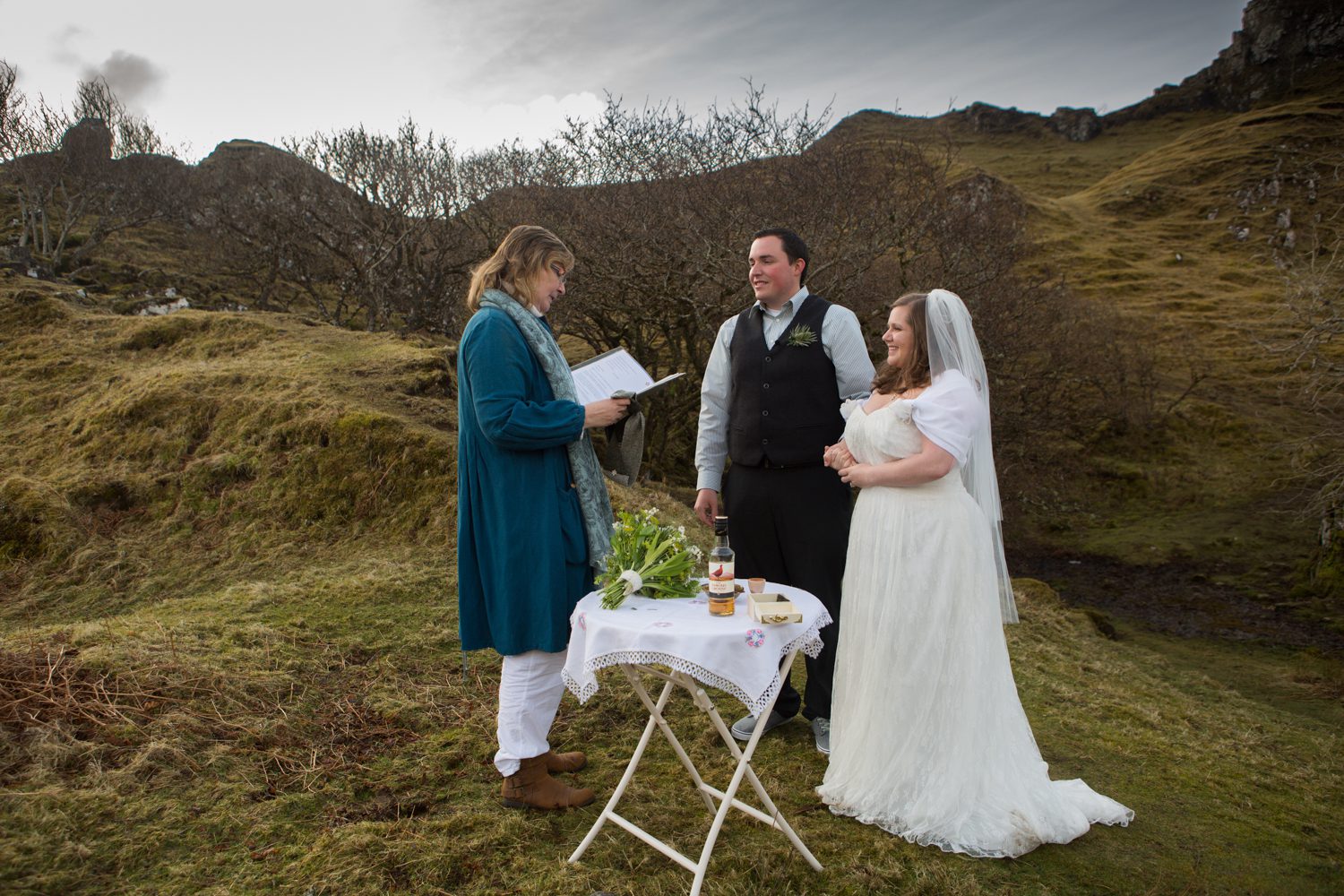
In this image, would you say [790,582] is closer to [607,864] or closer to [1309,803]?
[607,864]

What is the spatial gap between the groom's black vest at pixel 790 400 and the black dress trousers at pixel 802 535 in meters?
0.11

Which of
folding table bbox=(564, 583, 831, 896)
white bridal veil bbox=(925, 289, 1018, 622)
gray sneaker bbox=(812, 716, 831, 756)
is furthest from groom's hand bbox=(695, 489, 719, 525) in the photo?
white bridal veil bbox=(925, 289, 1018, 622)

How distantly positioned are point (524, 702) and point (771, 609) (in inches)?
48.1

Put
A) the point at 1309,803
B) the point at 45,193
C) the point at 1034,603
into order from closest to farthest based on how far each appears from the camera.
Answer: the point at 1309,803 → the point at 1034,603 → the point at 45,193

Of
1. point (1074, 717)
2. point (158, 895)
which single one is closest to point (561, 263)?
point (158, 895)

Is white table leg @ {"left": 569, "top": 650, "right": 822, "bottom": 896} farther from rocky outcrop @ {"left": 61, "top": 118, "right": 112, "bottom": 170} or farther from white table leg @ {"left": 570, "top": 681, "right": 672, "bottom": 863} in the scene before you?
rocky outcrop @ {"left": 61, "top": 118, "right": 112, "bottom": 170}

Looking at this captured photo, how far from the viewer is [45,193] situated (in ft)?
94.2

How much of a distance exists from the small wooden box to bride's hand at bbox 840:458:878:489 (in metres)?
0.80

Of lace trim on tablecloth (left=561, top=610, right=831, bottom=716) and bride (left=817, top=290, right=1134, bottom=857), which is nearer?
lace trim on tablecloth (left=561, top=610, right=831, bottom=716)

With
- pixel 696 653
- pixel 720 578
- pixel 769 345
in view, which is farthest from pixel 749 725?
pixel 769 345

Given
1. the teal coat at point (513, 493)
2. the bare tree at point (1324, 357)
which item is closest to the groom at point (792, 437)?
the teal coat at point (513, 493)

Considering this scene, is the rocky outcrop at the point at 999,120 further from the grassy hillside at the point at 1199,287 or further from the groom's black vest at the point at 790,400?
the groom's black vest at the point at 790,400

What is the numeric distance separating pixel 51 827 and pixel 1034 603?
10837 mm

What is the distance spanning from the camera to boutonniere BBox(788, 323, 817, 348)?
4.13 meters
